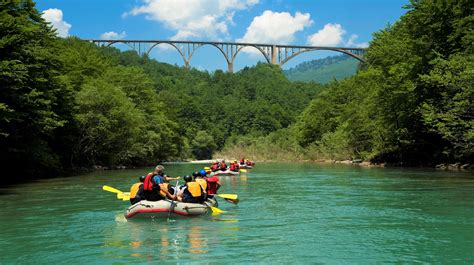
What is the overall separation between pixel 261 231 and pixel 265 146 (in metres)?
60.8

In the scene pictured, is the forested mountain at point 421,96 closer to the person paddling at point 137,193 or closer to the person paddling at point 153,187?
the person paddling at point 153,187

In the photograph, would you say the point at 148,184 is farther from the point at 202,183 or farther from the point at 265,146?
the point at 265,146

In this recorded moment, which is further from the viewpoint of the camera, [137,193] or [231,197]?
[231,197]

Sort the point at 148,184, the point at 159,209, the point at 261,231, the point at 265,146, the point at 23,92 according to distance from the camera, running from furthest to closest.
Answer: the point at 265,146 < the point at 23,92 < the point at 148,184 < the point at 159,209 < the point at 261,231

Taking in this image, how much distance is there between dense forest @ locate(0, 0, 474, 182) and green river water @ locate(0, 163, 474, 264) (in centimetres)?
994

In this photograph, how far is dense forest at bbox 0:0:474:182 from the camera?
28.4 meters

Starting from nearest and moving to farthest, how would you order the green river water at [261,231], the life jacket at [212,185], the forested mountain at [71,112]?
1. the green river water at [261,231]
2. the life jacket at [212,185]
3. the forested mountain at [71,112]

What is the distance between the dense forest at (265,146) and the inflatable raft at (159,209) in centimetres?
1324

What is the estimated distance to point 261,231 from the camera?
12.5m

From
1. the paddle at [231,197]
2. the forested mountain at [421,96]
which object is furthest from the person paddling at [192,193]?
the forested mountain at [421,96]

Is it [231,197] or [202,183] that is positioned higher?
[202,183]

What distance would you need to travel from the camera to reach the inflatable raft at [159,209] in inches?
545

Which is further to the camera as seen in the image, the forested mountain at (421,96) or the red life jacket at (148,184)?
the forested mountain at (421,96)

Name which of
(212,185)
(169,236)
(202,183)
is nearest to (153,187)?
(202,183)
